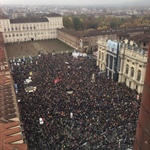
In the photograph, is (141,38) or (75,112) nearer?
(75,112)

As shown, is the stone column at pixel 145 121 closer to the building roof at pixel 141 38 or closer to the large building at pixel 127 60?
the large building at pixel 127 60

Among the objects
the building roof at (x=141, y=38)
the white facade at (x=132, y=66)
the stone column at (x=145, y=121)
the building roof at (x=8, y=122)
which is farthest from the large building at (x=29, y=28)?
the stone column at (x=145, y=121)

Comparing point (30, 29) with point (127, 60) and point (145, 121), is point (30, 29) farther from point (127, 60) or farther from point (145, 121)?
point (145, 121)


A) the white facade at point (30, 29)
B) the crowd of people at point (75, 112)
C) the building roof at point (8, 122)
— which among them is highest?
the white facade at point (30, 29)

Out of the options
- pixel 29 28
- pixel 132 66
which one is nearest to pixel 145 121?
Result: pixel 132 66

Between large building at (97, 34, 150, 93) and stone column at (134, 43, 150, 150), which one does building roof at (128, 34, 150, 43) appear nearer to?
large building at (97, 34, 150, 93)

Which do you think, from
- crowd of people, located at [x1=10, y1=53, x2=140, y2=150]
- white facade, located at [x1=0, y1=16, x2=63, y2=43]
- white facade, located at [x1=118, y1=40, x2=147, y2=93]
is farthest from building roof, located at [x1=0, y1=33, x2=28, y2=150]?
white facade, located at [x1=0, y1=16, x2=63, y2=43]
